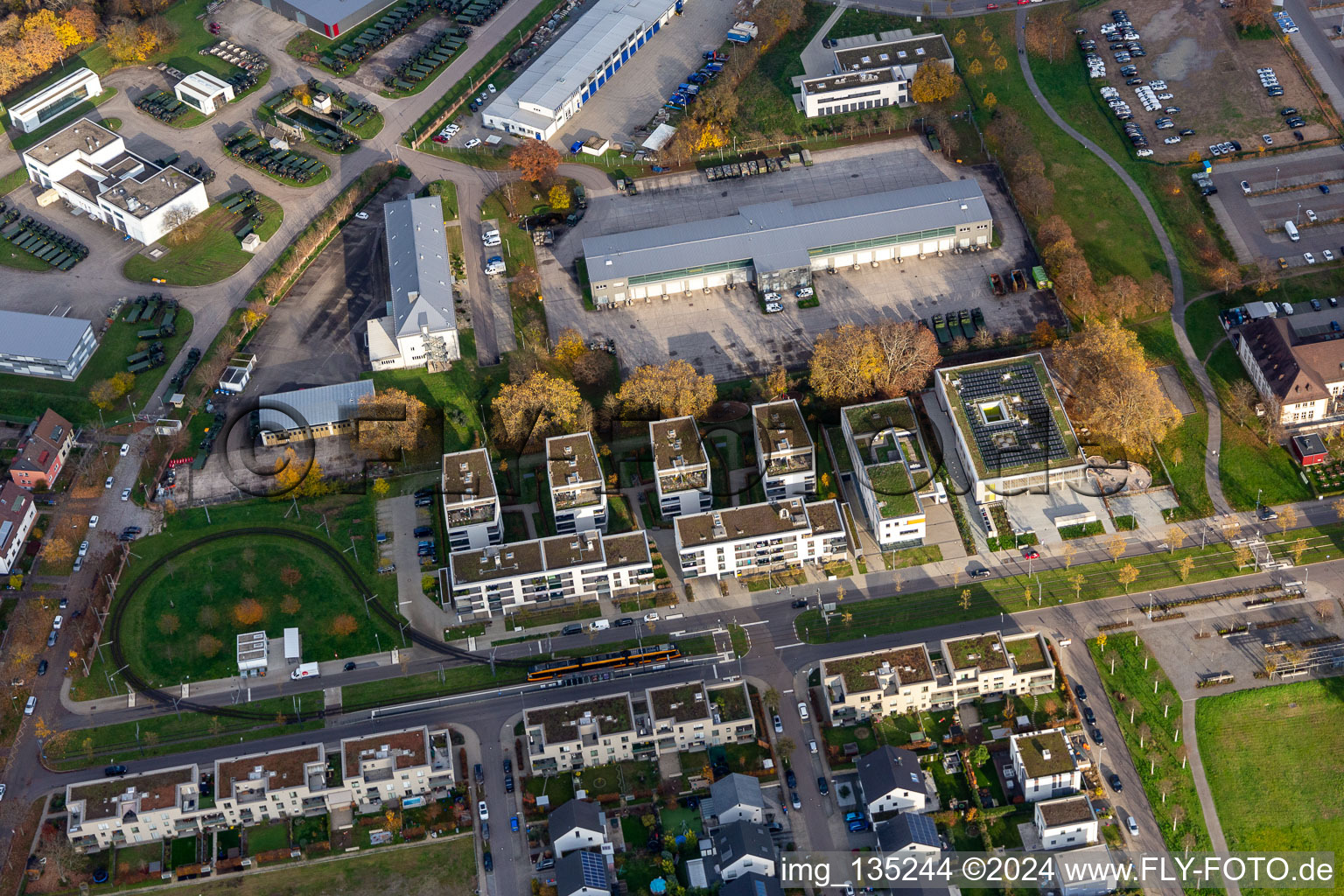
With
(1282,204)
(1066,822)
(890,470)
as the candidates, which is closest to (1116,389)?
(890,470)

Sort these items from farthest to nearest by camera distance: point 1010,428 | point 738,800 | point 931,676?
point 1010,428 → point 931,676 → point 738,800

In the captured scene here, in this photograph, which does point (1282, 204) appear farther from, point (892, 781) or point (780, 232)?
point (892, 781)

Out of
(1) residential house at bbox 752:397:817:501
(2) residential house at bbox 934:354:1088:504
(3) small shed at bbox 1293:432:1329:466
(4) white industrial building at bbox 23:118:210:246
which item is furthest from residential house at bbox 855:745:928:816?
(4) white industrial building at bbox 23:118:210:246

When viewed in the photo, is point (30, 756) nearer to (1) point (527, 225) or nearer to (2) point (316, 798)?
(2) point (316, 798)

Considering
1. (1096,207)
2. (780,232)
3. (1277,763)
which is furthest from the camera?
(1096,207)

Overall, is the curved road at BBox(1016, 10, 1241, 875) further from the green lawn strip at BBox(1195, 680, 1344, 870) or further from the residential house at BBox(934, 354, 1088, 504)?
the residential house at BBox(934, 354, 1088, 504)
